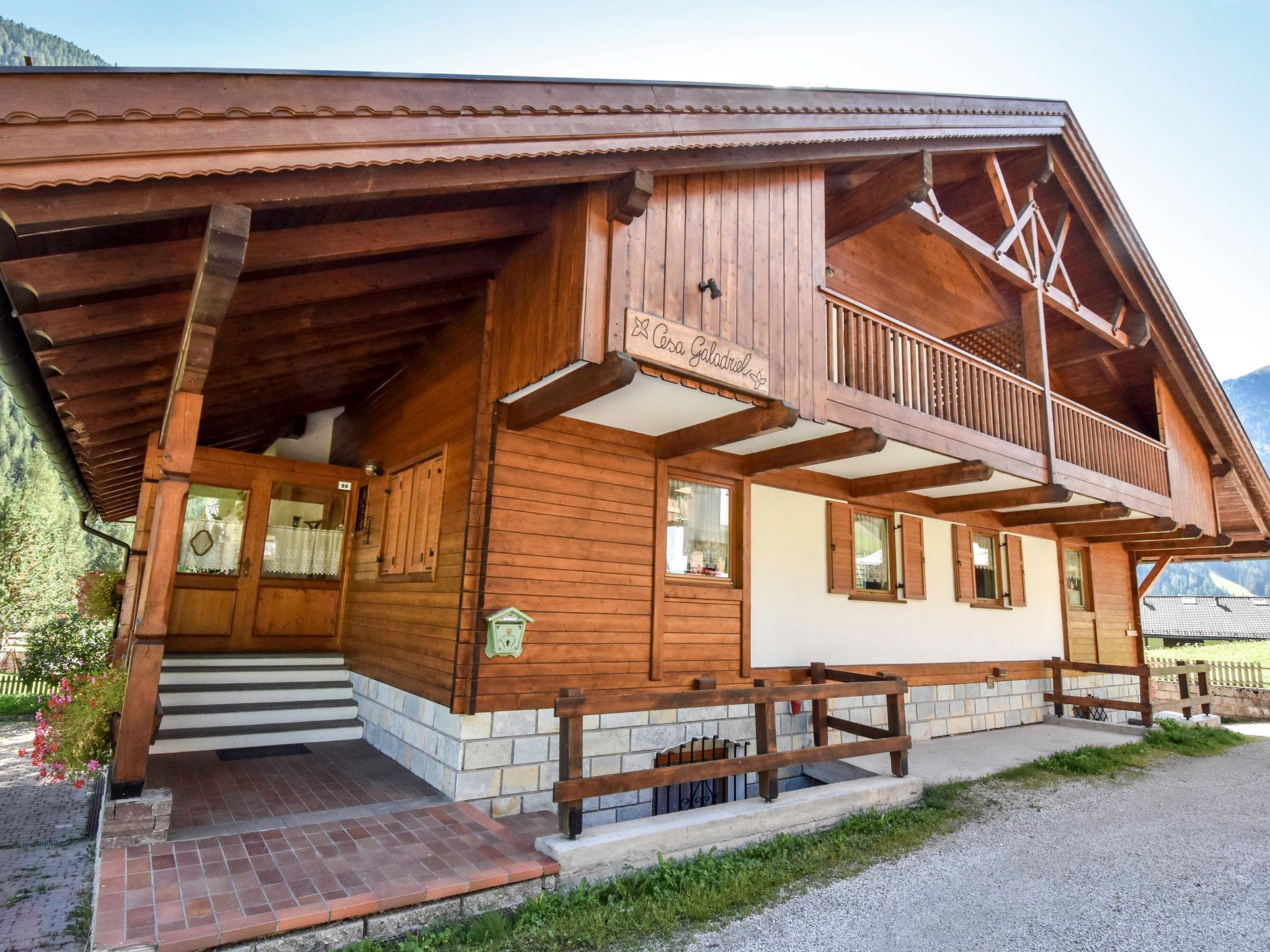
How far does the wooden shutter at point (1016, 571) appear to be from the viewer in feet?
33.1

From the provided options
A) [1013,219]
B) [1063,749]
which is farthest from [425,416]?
[1063,749]

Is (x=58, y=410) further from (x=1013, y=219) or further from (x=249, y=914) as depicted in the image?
(x=1013, y=219)

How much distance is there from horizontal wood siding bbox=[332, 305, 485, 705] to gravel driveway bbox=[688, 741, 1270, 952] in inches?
113

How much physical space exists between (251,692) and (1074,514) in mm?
9699

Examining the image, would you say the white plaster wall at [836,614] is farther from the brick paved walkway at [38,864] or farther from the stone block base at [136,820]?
the brick paved walkway at [38,864]

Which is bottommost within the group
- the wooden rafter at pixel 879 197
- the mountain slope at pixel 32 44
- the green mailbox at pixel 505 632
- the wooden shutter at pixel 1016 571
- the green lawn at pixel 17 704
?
the green lawn at pixel 17 704

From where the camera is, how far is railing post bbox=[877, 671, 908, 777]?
6.03 m

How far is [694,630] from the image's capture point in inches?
247

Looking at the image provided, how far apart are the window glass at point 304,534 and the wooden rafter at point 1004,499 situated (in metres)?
7.29

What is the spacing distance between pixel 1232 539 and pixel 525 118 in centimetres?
1387

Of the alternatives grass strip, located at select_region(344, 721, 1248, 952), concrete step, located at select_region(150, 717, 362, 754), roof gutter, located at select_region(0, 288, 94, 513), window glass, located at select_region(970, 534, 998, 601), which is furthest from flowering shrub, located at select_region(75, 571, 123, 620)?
window glass, located at select_region(970, 534, 998, 601)

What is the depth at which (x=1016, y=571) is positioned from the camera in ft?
33.6

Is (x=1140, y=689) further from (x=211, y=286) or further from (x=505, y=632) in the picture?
(x=211, y=286)

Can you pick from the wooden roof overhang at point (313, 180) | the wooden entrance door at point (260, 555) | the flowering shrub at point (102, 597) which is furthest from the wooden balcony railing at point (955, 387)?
the flowering shrub at point (102, 597)
